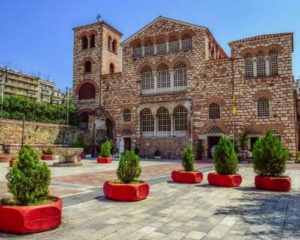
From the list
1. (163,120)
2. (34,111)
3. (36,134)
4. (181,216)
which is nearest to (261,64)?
(163,120)

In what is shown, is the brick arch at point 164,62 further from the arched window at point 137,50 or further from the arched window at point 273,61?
the arched window at point 273,61

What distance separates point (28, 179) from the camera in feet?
16.4

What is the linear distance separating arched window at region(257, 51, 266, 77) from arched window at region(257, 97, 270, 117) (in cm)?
210

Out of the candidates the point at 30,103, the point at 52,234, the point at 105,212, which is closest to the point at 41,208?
the point at 52,234

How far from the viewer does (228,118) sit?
80.8 ft

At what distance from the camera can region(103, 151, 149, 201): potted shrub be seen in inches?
289

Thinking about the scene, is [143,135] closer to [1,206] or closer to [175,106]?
[175,106]

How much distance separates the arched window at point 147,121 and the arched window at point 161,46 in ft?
19.1

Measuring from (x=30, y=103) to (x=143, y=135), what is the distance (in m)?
11.9

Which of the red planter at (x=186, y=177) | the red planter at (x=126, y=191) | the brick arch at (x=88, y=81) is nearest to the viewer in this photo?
the red planter at (x=126, y=191)

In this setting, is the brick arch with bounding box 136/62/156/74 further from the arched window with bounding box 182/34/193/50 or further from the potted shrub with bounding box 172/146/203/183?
the potted shrub with bounding box 172/146/203/183

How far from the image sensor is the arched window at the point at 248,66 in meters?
24.4

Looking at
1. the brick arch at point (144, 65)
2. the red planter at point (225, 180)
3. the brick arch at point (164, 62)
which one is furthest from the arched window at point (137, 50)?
the red planter at point (225, 180)

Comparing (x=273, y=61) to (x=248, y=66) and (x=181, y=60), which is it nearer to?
(x=248, y=66)
